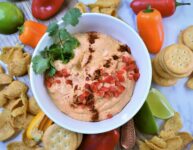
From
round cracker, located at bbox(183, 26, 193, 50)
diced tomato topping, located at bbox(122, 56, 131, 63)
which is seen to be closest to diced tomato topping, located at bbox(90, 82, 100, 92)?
diced tomato topping, located at bbox(122, 56, 131, 63)

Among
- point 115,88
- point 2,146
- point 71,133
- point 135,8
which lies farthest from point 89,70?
point 2,146

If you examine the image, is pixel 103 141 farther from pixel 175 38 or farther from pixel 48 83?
pixel 175 38

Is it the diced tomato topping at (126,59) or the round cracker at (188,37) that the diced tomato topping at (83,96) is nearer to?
the diced tomato topping at (126,59)

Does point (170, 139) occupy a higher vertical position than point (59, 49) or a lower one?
lower

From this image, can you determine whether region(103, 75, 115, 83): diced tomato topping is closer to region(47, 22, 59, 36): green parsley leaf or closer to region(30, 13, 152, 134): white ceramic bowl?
region(30, 13, 152, 134): white ceramic bowl

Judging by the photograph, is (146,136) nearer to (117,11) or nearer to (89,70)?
(89,70)

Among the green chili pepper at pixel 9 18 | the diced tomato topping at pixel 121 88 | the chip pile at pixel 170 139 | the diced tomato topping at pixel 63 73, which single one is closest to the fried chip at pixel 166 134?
the chip pile at pixel 170 139

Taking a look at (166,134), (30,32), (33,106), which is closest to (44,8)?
(30,32)
